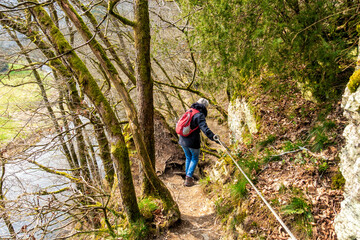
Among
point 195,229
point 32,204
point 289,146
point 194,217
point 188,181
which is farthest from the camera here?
point 188,181

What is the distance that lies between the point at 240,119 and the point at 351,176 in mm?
4309

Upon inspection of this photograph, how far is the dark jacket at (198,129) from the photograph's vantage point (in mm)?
4774

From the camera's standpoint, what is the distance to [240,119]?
665 cm

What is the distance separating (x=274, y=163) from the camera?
4168 mm

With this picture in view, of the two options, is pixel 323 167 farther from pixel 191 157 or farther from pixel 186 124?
pixel 191 157

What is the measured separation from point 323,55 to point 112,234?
15.1ft

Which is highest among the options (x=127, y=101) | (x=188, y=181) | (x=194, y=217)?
(x=127, y=101)

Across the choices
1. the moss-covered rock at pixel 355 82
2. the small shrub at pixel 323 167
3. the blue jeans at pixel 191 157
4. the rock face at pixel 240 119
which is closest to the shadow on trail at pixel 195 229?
the blue jeans at pixel 191 157

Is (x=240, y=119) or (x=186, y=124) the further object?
(x=240, y=119)

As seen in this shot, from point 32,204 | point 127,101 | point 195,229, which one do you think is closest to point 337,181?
point 195,229

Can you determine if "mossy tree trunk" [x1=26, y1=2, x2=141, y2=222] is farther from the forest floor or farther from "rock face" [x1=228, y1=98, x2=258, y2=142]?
"rock face" [x1=228, y1=98, x2=258, y2=142]

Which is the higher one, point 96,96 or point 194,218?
point 96,96

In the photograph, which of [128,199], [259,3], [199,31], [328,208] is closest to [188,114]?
[199,31]

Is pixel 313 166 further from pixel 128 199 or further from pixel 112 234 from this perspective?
pixel 112 234
